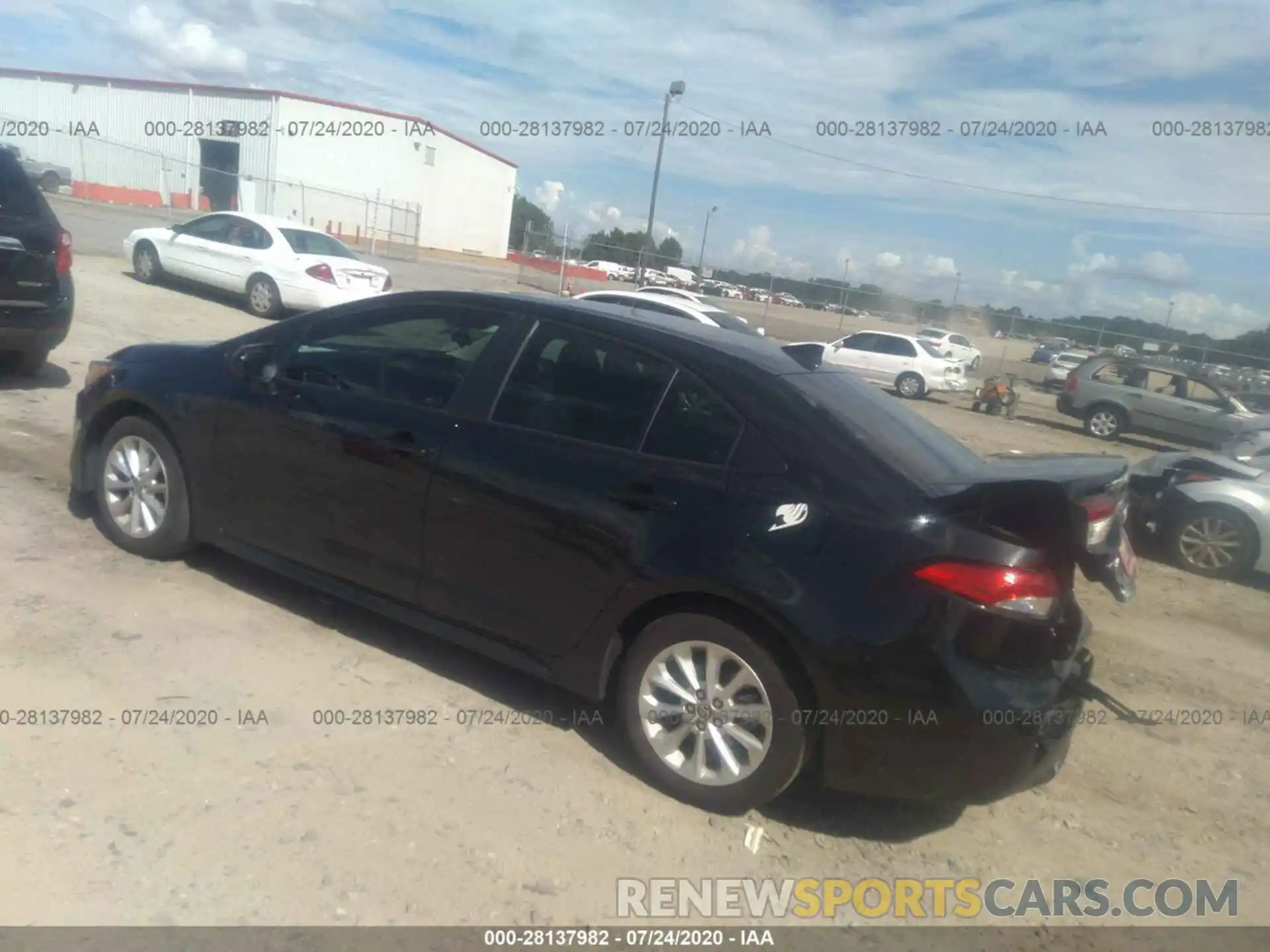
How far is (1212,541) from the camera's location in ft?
28.5

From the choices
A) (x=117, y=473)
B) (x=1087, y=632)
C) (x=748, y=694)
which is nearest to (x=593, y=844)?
(x=748, y=694)

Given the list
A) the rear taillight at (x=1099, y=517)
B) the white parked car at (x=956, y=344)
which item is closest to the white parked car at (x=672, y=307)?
the rear taillight at (x=1099, y=517)

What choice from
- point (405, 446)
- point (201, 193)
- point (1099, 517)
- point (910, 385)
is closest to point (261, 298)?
point (405, 446)

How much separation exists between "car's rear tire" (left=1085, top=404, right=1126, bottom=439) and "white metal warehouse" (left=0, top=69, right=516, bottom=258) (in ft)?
86.3

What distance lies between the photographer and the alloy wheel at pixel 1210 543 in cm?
859

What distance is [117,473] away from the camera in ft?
17.6

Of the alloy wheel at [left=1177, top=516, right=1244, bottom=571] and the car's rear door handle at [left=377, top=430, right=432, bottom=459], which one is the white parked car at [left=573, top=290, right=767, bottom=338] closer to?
the alloy wheel at [left=1177, top=516, right=1244, bottom=571]

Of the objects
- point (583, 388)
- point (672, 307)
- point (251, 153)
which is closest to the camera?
point (583, 388)

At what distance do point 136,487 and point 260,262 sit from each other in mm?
11409

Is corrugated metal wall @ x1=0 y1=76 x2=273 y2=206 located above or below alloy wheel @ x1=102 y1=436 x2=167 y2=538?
above

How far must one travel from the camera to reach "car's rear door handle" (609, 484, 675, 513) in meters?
3.78

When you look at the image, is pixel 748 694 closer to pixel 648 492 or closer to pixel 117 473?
pixel 648 492

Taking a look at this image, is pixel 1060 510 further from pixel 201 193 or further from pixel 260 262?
pixel 201 193

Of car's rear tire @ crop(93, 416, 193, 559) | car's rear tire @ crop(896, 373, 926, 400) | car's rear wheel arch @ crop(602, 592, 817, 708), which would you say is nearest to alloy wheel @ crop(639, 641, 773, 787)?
car's rear wheel arch @ crop(602, 592, 817, 708)
